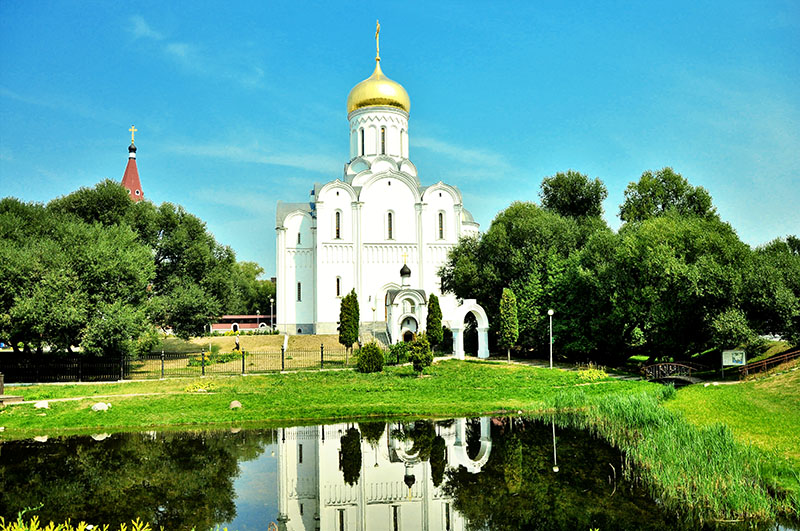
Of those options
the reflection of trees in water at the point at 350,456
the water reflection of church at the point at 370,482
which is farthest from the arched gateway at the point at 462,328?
the reflection of trees in water at the point at 350,456

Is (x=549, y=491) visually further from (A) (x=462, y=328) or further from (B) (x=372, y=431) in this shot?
(A) (x=462, y=328)

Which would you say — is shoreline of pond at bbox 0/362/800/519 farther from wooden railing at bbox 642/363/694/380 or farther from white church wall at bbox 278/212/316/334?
white church wall at bbox 278/212/316/334

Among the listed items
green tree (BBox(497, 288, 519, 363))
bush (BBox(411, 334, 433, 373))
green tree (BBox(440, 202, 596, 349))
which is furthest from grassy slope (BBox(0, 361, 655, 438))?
green tree (BBox(440, 202, 596, 349))

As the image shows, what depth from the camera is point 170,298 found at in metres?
31.9

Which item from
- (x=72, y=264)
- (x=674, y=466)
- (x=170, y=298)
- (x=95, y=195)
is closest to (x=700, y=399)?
(x=674, y=466)

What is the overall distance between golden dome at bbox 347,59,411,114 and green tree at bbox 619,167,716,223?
1756cm

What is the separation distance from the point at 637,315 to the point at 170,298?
2285 cm

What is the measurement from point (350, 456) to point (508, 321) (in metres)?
17.9

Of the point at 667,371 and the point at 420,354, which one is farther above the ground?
the point at 420,354

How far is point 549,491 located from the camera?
916 centimetres

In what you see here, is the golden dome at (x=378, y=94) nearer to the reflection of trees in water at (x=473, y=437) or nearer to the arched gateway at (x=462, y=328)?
the arched gateway at (x=462, y=328)

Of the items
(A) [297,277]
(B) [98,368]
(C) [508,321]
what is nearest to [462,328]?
(C) [508,321]

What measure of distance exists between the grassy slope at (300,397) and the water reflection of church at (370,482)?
1888 millimetres

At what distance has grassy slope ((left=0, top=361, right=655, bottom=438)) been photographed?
14.9 metres
